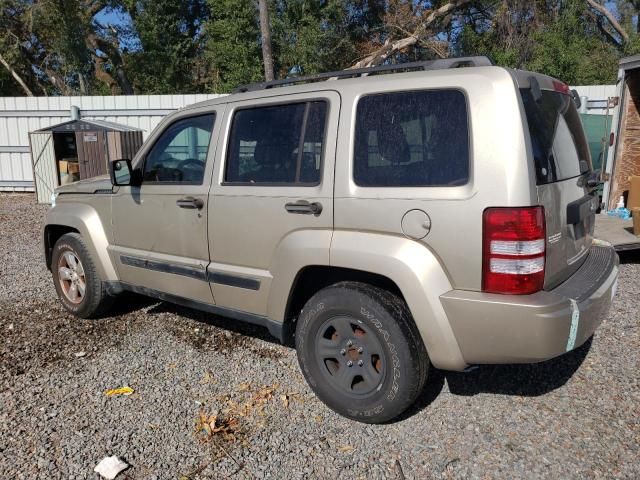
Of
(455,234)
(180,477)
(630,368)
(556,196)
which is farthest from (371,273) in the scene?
(630,368)

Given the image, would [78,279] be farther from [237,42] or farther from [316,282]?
[237,42]

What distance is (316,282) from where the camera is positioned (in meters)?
3.43

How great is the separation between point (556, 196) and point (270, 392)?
2.13 meters

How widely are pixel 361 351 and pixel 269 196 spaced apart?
1097 mm

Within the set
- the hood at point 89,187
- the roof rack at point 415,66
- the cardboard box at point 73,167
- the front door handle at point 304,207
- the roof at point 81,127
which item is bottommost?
the front door handle at point 304,207

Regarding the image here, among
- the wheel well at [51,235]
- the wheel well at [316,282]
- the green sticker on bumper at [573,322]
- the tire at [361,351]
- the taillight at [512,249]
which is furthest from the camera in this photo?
the wheel well at [51,235]

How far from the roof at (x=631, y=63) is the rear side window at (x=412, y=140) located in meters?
5.35

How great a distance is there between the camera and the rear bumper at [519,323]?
259cm

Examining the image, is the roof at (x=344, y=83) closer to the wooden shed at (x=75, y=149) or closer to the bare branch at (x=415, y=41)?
the wooden shed at (x=75, y=149)

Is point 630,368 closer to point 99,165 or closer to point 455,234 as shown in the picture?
point 455,234

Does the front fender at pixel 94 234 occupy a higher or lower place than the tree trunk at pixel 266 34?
lower

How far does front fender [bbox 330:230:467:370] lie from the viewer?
2.75 metres

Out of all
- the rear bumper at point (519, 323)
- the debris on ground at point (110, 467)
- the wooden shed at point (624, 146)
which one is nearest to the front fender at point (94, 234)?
the debris on ground at point (110, 467)

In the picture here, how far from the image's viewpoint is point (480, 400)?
135 inches
